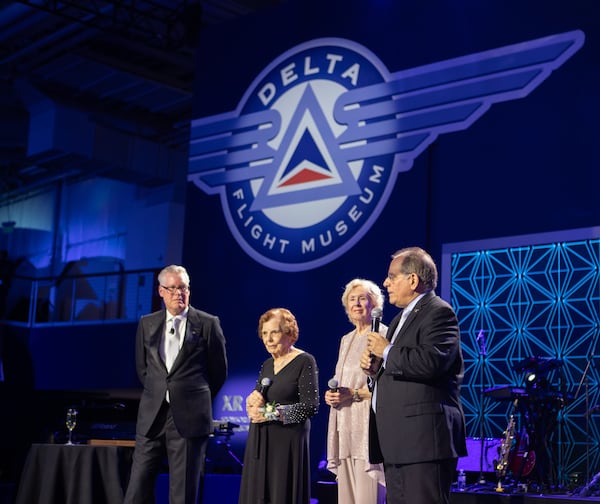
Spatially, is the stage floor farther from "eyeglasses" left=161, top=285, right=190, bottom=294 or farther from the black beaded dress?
"eyeglasses" left=161, top=285, right=190, bottom=294

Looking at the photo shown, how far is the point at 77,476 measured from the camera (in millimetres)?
5535

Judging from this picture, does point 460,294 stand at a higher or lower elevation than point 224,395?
higher

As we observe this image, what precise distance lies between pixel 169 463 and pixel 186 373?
0.50 meters

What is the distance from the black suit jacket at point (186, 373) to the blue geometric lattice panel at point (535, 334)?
212cm

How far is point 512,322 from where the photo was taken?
6.89 m

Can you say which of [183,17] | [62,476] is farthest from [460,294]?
[183,17]

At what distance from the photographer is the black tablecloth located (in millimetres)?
5492

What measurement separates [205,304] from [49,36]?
16.5 feet

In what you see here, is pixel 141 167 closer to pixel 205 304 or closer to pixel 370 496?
pixel 205 304

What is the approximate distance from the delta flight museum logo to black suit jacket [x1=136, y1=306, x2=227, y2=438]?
2.71m

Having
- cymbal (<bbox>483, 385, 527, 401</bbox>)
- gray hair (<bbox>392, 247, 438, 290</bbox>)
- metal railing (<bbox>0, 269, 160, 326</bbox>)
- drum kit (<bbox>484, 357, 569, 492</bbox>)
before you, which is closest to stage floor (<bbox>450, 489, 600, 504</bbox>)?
drum kit (<bbox>484, 357, 569, 492</bbox>)

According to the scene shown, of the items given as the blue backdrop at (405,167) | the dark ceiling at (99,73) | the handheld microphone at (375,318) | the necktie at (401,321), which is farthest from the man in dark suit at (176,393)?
the dark ceiling at (99,73)

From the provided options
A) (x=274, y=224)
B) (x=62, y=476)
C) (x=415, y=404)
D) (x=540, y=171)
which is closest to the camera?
(x=415, y=404)

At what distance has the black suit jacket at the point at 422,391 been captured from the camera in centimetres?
366
